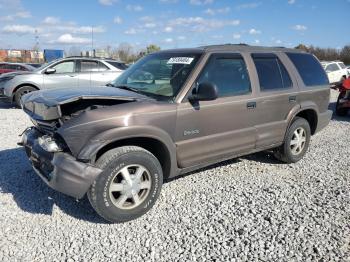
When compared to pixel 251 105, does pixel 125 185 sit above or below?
below

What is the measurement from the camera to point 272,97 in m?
4.91

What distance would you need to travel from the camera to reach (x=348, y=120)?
991 cm

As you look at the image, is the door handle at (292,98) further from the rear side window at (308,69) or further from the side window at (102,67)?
the side window at (102,67)

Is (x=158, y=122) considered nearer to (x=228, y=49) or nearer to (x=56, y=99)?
(x=56, y=99)

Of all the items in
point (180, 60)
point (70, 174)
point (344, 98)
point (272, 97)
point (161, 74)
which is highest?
point (180, 60)

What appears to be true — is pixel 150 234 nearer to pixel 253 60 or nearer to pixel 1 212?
pixel 1 212

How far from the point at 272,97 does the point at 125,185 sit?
8.49ft

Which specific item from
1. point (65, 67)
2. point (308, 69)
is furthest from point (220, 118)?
point (65, 67)

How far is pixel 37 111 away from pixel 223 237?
2409 mm

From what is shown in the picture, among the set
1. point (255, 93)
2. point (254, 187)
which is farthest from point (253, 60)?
point (254, 187)

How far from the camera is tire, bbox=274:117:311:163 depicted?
541 centimetres

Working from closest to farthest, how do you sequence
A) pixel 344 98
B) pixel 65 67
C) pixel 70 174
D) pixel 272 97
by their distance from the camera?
pixel 70 174
pixel 272 97
pixel 344 98
pixel 65 67

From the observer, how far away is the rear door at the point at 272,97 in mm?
4812

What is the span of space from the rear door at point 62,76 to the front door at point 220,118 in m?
7.57
